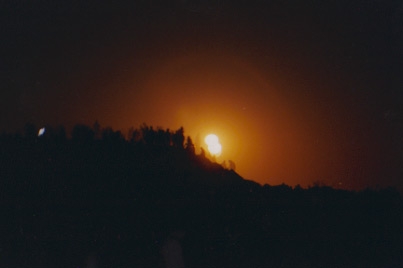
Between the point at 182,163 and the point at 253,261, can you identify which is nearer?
the point at 253,261

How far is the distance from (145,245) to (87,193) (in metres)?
26.1

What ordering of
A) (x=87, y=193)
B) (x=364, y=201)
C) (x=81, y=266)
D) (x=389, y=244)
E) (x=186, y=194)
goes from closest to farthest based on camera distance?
(x=81, y=266)
(x=389, y=244)
(x=87, y=193)
(x=186, y=194)
(x=364, y=201)

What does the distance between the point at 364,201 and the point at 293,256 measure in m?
41.6

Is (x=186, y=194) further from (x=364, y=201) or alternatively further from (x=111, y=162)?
(x=364, y=201)

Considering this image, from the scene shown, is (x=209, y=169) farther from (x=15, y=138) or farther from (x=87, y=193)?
(x=15, y=138)

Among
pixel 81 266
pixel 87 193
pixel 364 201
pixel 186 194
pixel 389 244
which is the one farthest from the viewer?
pixel 364 201

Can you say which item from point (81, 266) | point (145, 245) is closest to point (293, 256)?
point (145, 245)

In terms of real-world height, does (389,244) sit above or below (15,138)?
below

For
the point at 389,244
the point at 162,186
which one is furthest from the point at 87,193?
the point at 389,244

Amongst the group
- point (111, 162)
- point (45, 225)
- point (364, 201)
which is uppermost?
point (111, 162)

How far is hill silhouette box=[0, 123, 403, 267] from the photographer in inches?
2365

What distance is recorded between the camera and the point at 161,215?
70.8 metres

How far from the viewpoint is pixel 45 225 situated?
60.9 m

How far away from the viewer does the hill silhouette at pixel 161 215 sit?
60.1 meters
